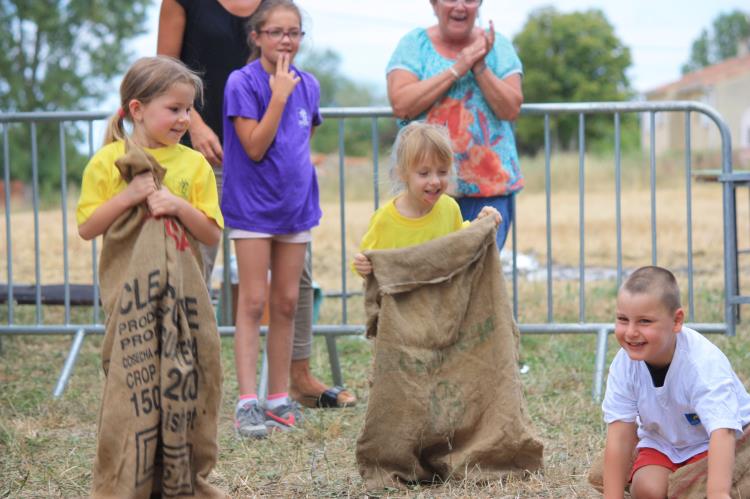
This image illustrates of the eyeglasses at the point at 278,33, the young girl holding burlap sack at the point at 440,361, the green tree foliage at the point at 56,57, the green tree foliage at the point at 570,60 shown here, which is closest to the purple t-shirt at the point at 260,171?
the eyeglasses at the point at 278,33

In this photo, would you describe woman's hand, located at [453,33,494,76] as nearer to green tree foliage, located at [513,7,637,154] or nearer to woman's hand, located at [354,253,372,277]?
woman's hand, located at [354,253,372,277]

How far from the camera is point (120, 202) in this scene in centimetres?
347

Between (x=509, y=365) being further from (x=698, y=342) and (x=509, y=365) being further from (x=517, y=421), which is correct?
(x=698, y=342)

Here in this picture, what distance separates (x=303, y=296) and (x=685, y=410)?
7.62 feet

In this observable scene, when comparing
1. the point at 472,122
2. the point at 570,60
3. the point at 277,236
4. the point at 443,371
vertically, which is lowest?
the point at 443,371

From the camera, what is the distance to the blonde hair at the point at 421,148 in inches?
156

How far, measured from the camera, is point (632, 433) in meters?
3.54

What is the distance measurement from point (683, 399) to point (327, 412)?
2153 millimetres

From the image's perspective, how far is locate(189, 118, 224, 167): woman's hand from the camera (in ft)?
16.3

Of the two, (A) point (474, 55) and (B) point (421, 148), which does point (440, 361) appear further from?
(A) point (474, 55)

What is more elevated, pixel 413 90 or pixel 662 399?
pixel 413 90

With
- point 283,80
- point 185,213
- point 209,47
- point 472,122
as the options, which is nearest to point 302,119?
point 283,80

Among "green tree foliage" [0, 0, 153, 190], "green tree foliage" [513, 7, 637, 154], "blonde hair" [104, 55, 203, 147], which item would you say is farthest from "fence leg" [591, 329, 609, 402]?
"green tree foliage" [513, 7, 637, 154]

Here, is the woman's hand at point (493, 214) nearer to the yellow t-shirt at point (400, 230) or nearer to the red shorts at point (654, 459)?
the yellow t-shirt at point (400, 230)
